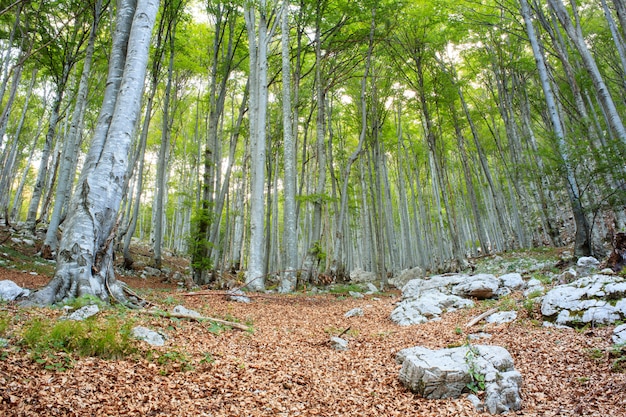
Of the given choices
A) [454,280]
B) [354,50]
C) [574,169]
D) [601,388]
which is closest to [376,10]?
[354,50]

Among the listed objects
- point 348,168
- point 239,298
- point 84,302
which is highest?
point 348,168

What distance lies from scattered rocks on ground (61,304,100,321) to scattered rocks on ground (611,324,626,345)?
5.56 meters

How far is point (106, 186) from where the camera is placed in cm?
431

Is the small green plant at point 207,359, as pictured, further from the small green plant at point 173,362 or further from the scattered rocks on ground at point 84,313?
the scattered rocks on ground at point 84,313

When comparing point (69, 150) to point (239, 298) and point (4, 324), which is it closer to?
point (239, 298)

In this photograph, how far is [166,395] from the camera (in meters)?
2.40

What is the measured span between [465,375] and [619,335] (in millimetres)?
1979

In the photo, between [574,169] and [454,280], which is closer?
[574,169]

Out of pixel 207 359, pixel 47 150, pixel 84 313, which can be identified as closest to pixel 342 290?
pixel 207 359

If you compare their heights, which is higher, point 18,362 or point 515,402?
point 18,362

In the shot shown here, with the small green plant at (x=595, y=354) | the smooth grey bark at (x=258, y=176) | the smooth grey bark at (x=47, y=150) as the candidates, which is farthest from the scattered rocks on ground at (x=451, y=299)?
the smooth grey bark at (x=47, y=150)

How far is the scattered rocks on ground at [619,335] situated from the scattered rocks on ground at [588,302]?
0.48 meters

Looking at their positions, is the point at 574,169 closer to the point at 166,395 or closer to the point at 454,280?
the point at 454,280

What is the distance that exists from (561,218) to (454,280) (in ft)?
56.7
